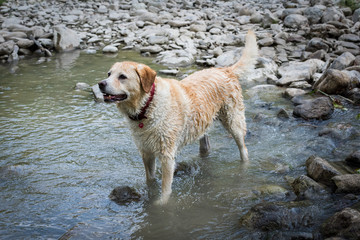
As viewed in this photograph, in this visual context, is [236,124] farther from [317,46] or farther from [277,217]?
[317,46]

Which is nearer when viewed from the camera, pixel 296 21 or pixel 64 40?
pixel 64 40

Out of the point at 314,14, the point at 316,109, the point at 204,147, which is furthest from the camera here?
the point at 314,14

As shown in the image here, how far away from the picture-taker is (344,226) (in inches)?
148

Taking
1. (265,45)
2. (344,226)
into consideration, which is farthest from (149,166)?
(265,45)

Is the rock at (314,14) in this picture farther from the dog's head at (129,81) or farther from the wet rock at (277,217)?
the dog's head at (129,81)

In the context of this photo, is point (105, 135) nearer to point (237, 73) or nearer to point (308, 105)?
point (237, 73)

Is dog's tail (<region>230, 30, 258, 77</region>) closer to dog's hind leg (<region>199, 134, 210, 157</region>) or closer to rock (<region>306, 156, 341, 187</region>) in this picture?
dog's hind leg (<region>199, 134, 210, 157</region>)

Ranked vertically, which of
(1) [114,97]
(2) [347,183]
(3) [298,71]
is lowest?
(3) [298,71]

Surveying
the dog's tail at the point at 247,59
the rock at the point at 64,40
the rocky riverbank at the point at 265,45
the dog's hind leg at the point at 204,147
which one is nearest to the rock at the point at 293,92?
the rocky riverbank at the point at 265,45

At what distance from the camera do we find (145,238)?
14.1 feet

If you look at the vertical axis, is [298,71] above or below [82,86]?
above

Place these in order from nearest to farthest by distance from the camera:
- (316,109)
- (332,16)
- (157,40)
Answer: (316,109) < (157,40) < (332,16)

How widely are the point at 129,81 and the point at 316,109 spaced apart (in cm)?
533

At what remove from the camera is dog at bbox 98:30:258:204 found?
4.42 metres
